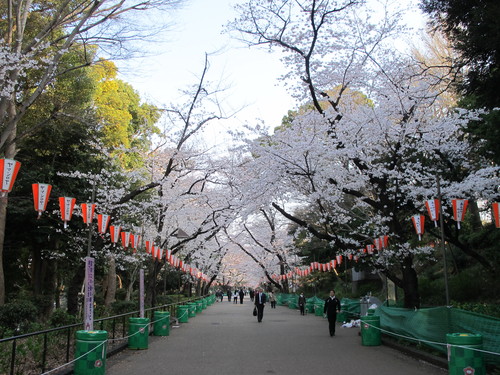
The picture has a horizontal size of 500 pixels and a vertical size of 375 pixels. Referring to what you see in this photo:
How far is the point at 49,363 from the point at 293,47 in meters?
10.9

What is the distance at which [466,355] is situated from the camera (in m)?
6.64

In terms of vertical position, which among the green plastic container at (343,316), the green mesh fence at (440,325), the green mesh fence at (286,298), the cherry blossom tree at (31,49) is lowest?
the green mesh fence at (286,298)

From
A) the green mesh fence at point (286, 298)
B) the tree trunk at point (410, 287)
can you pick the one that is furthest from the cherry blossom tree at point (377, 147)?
the green mesh fence at point (286, 298)

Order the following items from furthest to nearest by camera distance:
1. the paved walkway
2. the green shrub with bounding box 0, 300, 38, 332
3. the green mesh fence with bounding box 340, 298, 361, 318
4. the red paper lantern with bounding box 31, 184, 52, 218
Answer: the green mesh fence with bounding box 340, 298, 361, 318, the green shrub with bounding box 0, 300, 38, 332, the red paper lantern with bounding box 31, 184, 52, 218, the paved walkway

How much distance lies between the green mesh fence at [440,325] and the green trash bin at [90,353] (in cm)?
633

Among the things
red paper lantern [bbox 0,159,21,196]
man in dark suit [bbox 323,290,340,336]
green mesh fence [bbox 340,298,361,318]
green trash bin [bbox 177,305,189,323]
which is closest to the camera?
red paper lantern [bbox 0,159,21,196]

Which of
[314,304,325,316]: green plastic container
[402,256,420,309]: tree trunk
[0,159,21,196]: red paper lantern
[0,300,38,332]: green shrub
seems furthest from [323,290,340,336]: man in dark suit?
[314,304,325,316]: green plastic container

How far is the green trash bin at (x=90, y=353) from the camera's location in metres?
7.31

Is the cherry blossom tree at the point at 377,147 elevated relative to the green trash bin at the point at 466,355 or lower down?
elevated

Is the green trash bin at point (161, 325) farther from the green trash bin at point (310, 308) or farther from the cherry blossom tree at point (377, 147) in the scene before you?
the green trash bin at point (310, 308)

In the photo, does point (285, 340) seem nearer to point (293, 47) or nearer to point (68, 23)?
point (293, 47)

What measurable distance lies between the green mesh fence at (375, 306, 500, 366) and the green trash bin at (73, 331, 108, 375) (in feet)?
20.8

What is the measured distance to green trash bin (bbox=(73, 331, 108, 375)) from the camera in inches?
288

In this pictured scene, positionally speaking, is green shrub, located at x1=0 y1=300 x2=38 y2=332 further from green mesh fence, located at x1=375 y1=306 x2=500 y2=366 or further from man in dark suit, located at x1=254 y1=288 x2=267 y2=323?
green mesh fence, located at x1=375 y1=306 x2=500 y2=366
